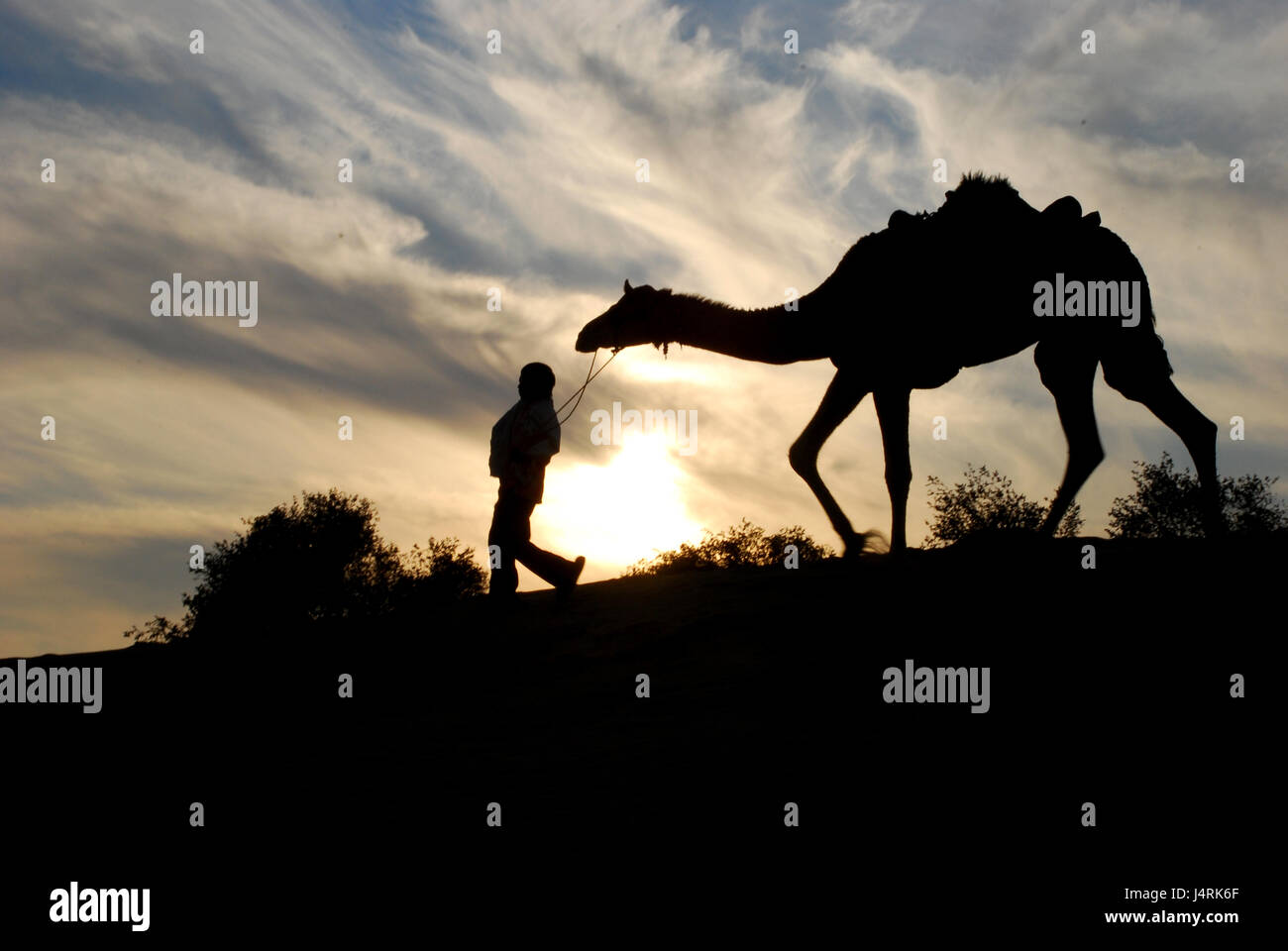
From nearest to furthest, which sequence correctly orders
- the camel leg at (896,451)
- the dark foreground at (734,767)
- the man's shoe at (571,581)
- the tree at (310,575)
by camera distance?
the dark foreground at (734,767) → the camel leg at (896,451) → the man's shoe at (571,581) → the tree at (310,575)

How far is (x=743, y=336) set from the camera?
11.5 m

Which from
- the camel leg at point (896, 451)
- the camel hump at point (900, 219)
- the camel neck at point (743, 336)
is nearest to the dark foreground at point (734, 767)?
the camel leg at point (896, 451)

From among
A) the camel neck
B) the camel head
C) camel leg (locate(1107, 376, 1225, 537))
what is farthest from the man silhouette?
camel leg (locate(1107, 376, 1225, 537))

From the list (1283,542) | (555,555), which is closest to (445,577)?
(555,555)

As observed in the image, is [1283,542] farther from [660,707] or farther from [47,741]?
[47,741]

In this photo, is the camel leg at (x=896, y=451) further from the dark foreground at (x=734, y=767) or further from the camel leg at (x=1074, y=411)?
the camel leg at (x=1074, y=411)

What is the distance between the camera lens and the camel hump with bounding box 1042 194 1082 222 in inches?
456

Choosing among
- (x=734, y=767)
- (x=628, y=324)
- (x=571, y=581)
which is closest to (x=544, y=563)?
(x=571, y=581)

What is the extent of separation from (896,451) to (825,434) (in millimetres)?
967

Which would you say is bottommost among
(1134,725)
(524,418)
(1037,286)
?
(1134,725)

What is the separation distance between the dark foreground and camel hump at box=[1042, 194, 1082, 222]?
3.22 metres

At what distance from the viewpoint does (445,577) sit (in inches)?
2024

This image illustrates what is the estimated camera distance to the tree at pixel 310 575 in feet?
151
